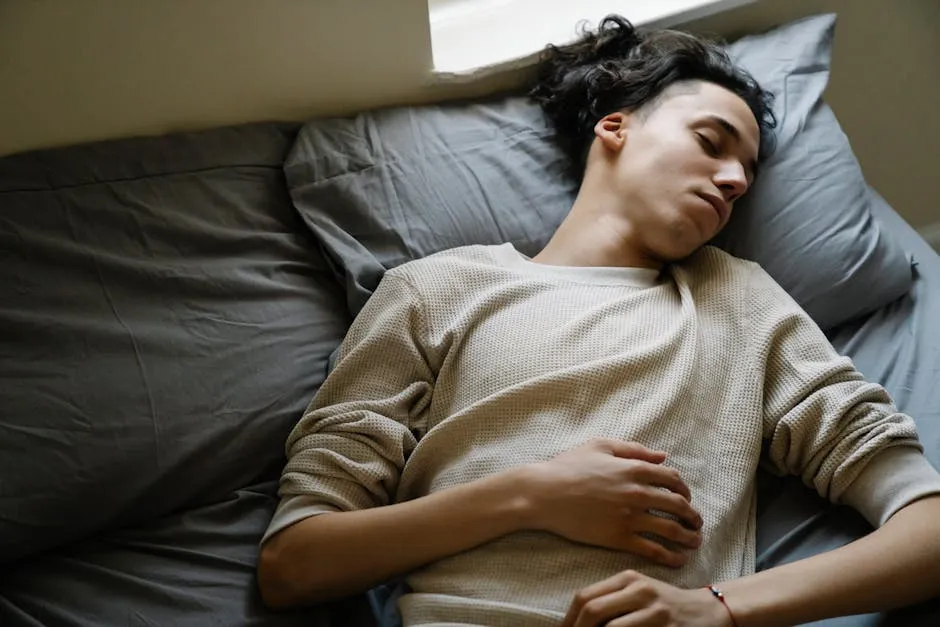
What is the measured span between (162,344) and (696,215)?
0.70 metres

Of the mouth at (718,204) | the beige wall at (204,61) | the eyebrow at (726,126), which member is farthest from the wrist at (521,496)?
the beige wall at (204,61)

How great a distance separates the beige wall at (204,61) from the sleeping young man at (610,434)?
0.37 m

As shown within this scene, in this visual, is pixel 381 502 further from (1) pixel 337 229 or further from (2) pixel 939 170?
(2) pixel 939 170

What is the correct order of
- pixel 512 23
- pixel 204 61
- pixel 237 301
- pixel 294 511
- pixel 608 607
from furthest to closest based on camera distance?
pixel 512 23 < pixel 204 61 < pixel 237 301 < pixel 294 511 < pixel 608 607

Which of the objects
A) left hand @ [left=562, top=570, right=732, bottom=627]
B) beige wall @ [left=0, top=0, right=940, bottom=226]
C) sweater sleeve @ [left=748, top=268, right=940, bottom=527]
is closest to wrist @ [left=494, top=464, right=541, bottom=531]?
left hand @ [left=562, top=570, right=732, bottom=627]

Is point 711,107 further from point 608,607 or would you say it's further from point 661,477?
point 608,607

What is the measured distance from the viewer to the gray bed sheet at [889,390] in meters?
1.12

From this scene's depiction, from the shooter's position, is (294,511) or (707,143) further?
(707,143)

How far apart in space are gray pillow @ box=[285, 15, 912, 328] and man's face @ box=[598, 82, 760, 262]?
134 mm

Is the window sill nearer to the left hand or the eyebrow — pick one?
the eyebrow

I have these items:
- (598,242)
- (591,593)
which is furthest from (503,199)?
(591,593)

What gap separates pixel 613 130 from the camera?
1.36 m

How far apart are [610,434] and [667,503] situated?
0.11 metres

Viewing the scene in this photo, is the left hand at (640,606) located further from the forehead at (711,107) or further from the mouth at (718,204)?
the forehead at (711,107)
